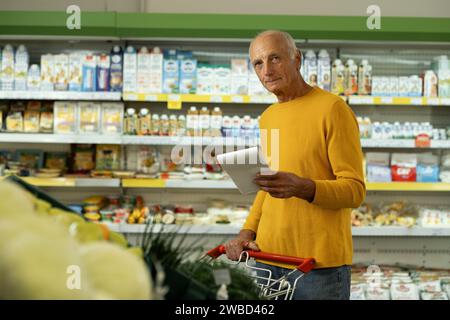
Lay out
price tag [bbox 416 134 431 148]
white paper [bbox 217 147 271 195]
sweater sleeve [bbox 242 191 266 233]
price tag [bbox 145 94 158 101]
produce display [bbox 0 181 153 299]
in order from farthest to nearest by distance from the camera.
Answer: price tag [bbox 416 134 431 148] < price tag [bbox 145 94 158 101] < sweater sleeve [bbox 242 191 266 233] < white paper [bbox 217 147 271 195] < produce display [bbox 0 181 153 299]

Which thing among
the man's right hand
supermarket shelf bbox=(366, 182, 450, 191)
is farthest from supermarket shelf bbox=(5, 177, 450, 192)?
the man's right hand

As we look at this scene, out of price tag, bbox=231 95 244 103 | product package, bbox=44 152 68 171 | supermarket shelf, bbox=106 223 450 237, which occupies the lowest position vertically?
supermarket shelf, bbox=106 223 450 237

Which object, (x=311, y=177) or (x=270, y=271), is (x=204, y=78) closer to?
(x=311, y=177)

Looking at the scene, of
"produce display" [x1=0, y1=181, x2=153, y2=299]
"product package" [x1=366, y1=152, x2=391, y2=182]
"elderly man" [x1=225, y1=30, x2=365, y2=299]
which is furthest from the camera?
"product package" [x1=366, y1=152, x2=391, y2=182]

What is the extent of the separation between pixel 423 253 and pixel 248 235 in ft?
9.75

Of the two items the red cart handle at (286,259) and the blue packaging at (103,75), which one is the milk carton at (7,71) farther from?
the red cart handle at (286,259)

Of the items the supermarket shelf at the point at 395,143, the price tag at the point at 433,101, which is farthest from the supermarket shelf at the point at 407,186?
the price tag at the point at 433,101

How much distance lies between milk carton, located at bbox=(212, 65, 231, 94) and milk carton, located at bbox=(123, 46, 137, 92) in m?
0.59

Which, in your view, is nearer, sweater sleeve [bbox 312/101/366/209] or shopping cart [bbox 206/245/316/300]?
shopping cart [bbox 206/245/316/300]

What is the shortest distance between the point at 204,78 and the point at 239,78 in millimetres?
261

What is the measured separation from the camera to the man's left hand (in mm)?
1835

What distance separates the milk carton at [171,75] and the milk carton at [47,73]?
822mm

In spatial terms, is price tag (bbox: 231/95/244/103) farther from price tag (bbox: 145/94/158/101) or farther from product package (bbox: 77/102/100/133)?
product package (bbox: 77/102/100/133)

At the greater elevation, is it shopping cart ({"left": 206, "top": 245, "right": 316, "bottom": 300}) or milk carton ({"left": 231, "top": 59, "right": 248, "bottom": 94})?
milk carton ({"left": 231, "top": 59, "right": 248, "bottom": 94})
